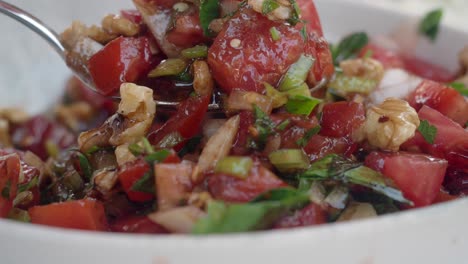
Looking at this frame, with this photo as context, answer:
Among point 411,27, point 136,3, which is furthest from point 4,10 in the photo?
point 411,27

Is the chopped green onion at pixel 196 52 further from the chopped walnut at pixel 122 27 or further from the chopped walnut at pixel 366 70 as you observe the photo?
the chopped walnut at pixel 366 70

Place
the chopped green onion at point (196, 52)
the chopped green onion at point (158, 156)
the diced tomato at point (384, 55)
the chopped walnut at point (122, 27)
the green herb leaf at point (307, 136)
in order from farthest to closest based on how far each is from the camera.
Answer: the diced tomato at point (384, 55) < the chopped walnut at point (122, 27) < the chopped green onion at point (196, 52) < the green herb leaf at point (307, 136) < the chopped green onion at point (158, 156)

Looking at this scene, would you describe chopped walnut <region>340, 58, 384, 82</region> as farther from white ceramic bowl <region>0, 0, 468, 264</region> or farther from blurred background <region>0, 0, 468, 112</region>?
white ceramic bowl <region>0, 0, 468, 264</region>

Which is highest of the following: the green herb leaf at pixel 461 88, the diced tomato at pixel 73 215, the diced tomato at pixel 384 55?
the diced tomato at pixel 73 215

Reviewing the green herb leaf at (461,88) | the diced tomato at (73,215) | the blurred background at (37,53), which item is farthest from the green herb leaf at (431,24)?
the diced tomato at (73,215)

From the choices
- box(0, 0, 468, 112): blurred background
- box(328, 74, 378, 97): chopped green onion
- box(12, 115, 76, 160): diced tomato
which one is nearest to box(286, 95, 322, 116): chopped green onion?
box(328, 74, 378, 97): chopped green onion

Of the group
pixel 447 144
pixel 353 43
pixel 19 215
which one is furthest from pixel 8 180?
pixel 353 43
